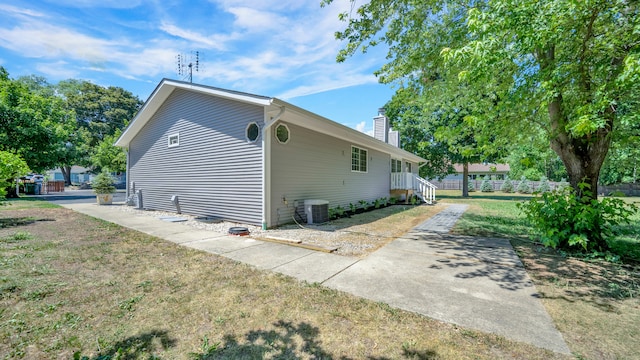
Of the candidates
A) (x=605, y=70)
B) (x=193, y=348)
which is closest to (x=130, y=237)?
(x=193, y=348)

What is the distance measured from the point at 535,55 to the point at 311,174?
5956mm

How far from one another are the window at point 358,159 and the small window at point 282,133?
417 centimetres

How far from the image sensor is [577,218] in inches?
176

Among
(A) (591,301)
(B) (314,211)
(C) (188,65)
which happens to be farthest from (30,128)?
(A) (591,301)

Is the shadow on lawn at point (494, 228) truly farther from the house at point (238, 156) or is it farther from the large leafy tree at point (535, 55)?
the house at point (238, 156)

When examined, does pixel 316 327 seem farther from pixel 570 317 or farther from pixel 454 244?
pixel 454 244

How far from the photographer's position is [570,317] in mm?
2500

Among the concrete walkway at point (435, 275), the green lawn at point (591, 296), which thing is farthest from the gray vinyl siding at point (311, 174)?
the green lawn at point (591, 296)

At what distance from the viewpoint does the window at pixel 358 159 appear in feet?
35.6

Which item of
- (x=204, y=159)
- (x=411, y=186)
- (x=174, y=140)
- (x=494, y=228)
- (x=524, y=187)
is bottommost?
(x=494, y=228)

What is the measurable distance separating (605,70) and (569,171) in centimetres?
223

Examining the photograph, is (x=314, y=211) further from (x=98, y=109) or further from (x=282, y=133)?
(x=98, y=109)

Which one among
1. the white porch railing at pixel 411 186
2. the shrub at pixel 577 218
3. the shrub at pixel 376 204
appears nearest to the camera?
the shrub at pixel 577 218

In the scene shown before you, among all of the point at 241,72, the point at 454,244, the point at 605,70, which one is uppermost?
the point at 241,72
